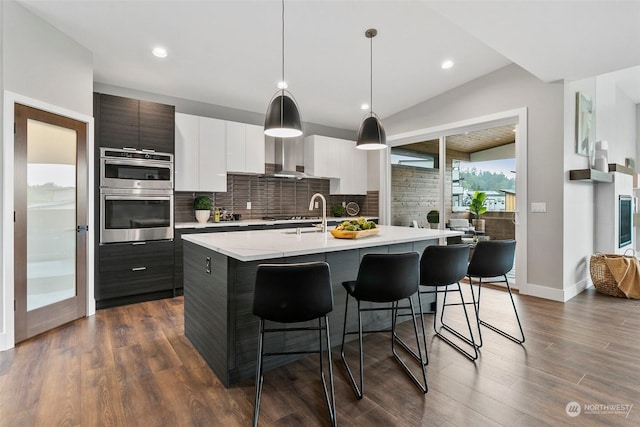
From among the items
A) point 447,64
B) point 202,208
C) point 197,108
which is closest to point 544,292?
point 447,64


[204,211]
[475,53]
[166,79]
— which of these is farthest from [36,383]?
[475,53]

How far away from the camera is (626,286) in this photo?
400 cm

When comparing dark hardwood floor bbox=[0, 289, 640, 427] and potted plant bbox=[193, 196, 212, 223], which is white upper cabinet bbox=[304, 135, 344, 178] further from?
dark hardwood floor bbox=[0, 289, 640, 427]

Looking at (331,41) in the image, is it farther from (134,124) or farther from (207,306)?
(207,306)

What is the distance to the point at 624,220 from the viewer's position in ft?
16.9

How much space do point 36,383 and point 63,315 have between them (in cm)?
125

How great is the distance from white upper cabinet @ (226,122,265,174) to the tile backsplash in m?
0.37

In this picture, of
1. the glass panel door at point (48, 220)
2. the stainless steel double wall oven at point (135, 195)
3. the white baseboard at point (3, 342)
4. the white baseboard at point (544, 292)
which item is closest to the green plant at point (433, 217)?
the white baseboard at point (544, 292)

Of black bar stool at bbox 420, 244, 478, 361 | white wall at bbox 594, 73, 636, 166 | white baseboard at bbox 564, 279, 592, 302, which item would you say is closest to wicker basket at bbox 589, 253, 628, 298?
white baseboard at bbox 564, 279, 592, 302

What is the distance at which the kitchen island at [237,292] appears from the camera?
206 centimetres

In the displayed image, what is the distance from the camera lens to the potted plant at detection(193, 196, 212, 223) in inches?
177

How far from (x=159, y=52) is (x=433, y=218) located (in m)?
4.56

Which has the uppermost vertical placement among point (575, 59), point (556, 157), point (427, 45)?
point (427, 45)

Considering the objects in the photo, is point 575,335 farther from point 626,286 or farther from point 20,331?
point 20,331
